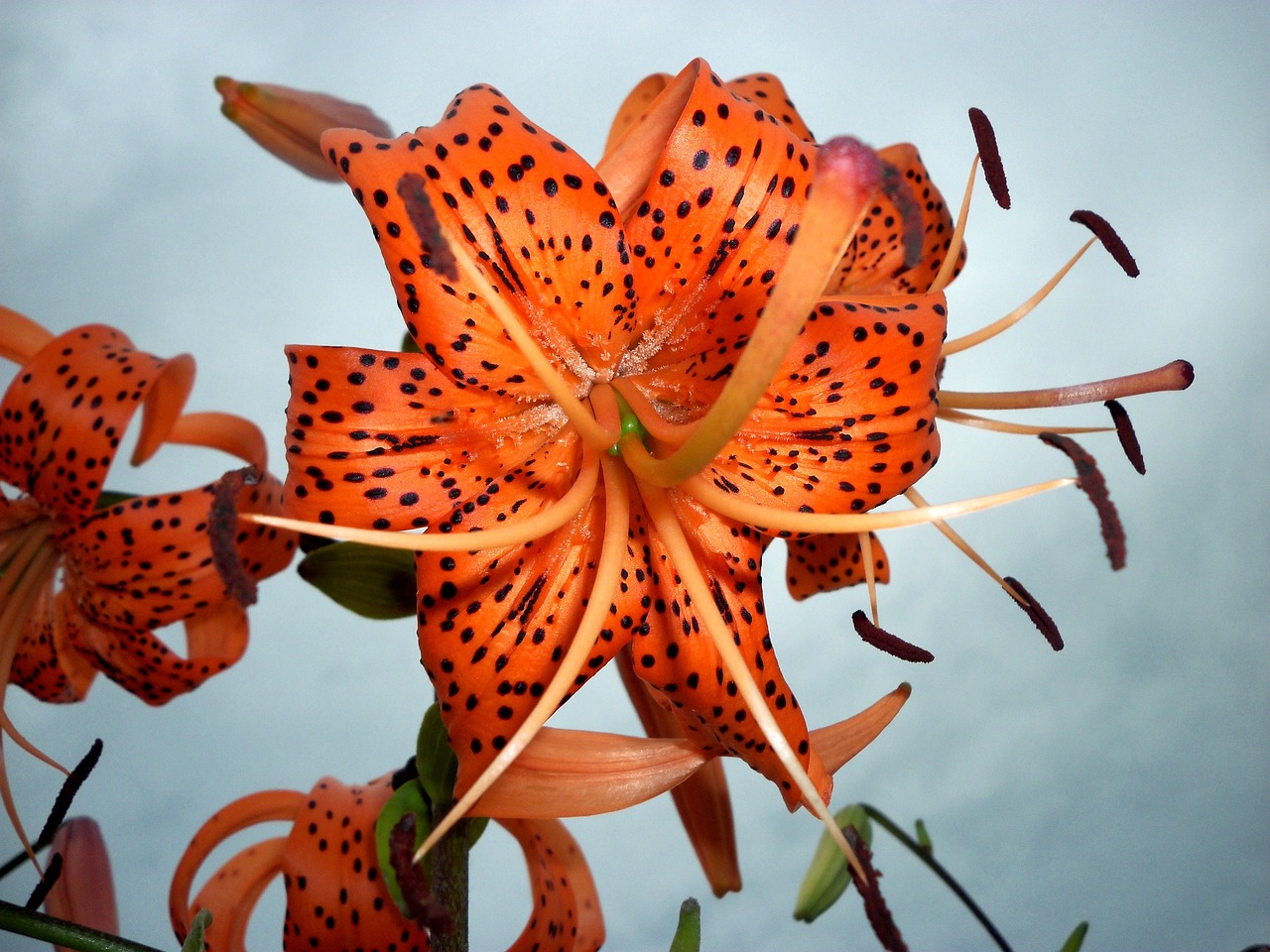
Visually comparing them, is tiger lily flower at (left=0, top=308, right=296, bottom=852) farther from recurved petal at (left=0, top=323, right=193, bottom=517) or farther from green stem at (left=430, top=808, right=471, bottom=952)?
green stem at (left=430, top=808, right=471, bottom=952)

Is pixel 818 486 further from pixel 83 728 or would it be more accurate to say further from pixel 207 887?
pixel 83 728

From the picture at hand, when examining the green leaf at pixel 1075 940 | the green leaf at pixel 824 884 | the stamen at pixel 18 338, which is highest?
the stamen at pixel 18 338

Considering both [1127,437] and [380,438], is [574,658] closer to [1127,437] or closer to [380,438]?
[380,438]

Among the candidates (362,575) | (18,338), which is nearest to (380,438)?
(362,575)

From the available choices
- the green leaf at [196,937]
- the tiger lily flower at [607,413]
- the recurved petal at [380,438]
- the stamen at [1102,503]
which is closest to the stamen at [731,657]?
the tiger lily flower at [607,413]

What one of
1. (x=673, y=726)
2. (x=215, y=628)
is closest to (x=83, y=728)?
(x=215, y=628)

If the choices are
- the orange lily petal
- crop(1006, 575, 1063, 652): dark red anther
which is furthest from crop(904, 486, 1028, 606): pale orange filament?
the orange lily petal

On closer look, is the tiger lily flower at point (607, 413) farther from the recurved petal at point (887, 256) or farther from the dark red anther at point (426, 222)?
the recurved petal at point (887, 256)
